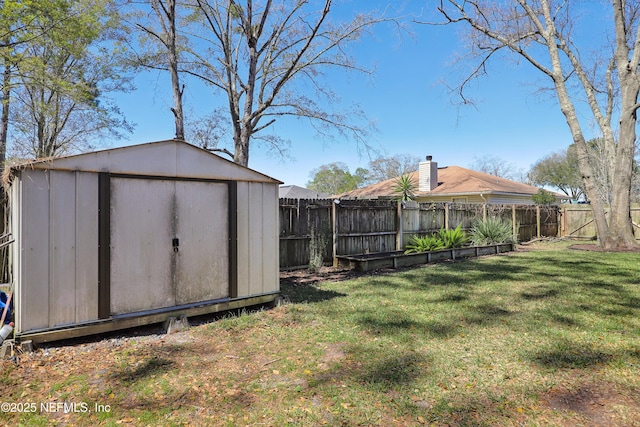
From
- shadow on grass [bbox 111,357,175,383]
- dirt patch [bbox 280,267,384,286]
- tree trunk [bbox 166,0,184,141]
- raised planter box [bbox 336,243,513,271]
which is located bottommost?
shadow on grass [bbox 111,357,175,383]

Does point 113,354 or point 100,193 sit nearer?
point 113,354

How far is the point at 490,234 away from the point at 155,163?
11.1 meters

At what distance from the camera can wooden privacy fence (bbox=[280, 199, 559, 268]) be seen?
26.1 feet

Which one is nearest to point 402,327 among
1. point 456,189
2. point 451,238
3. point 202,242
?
point 202,242

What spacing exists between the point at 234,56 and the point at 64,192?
12225 millimetres

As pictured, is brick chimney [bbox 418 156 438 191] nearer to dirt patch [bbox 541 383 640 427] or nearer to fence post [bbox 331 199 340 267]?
fence post [bbox 331 199 340 267]

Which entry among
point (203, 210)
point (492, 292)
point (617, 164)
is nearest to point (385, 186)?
point (617, 164)

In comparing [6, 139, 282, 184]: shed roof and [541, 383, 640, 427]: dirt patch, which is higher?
[6, 139, 282, 184]: shed roof

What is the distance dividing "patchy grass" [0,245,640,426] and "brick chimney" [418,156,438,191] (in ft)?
55.4

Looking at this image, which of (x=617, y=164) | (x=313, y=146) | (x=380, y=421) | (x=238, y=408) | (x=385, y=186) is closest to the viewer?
(x=380, y=421)

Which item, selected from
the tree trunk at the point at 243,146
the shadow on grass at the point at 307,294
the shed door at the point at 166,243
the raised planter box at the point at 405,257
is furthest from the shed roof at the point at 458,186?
the shed door at the point at 166,243

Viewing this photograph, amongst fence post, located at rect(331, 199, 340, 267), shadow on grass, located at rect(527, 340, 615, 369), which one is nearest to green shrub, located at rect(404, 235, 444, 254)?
fence post, located at rect(331, 199, 340, 267)

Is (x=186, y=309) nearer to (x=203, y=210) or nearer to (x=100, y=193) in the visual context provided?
(x=203, y=210)

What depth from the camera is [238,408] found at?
2506 mm
